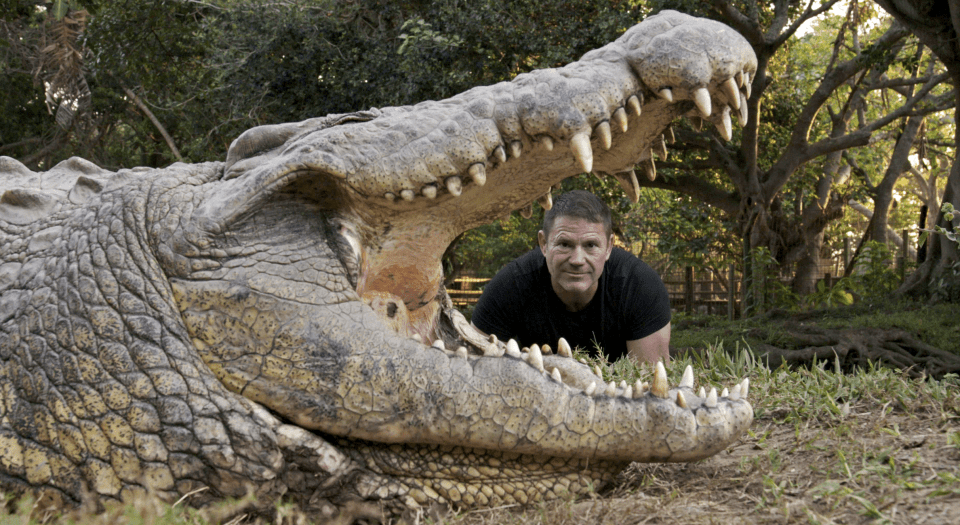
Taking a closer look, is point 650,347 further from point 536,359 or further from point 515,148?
point 515,148

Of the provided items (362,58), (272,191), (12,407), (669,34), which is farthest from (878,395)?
(362,58)

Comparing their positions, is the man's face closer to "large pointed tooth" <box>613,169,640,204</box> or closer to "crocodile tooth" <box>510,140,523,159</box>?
"large pointed tooth" <box>613,169,640,204</box>

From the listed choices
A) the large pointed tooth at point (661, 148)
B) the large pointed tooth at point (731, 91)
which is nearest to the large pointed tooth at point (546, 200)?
the large pointed tooth at point (661, 148)

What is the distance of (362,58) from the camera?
32.7 ft

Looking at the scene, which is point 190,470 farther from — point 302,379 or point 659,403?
point 659,403

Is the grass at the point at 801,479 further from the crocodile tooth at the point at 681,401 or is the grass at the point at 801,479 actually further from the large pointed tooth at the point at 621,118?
the large pointed tooth at the point at 621,118

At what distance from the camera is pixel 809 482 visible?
72.0 inches

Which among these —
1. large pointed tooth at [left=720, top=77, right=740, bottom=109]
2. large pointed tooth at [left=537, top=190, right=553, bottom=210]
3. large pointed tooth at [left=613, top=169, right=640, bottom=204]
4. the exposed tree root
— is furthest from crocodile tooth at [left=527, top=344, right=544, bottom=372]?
the exposed tree root

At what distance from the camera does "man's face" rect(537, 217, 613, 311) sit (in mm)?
4195

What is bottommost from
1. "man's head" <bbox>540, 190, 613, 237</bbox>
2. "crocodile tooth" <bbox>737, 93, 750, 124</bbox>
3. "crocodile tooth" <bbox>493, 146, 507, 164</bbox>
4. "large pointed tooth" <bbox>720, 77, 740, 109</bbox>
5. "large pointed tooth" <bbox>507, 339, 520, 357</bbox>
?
"large pointed tooth" <bbox>507, 339, 520, 357</bbox>

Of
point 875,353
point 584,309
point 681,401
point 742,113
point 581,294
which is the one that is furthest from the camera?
point 875,353

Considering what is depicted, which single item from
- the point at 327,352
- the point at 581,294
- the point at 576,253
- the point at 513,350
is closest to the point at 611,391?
the point at 513,350

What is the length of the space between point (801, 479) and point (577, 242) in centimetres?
244

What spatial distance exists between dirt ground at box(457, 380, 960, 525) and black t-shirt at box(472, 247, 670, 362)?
6.71ft
